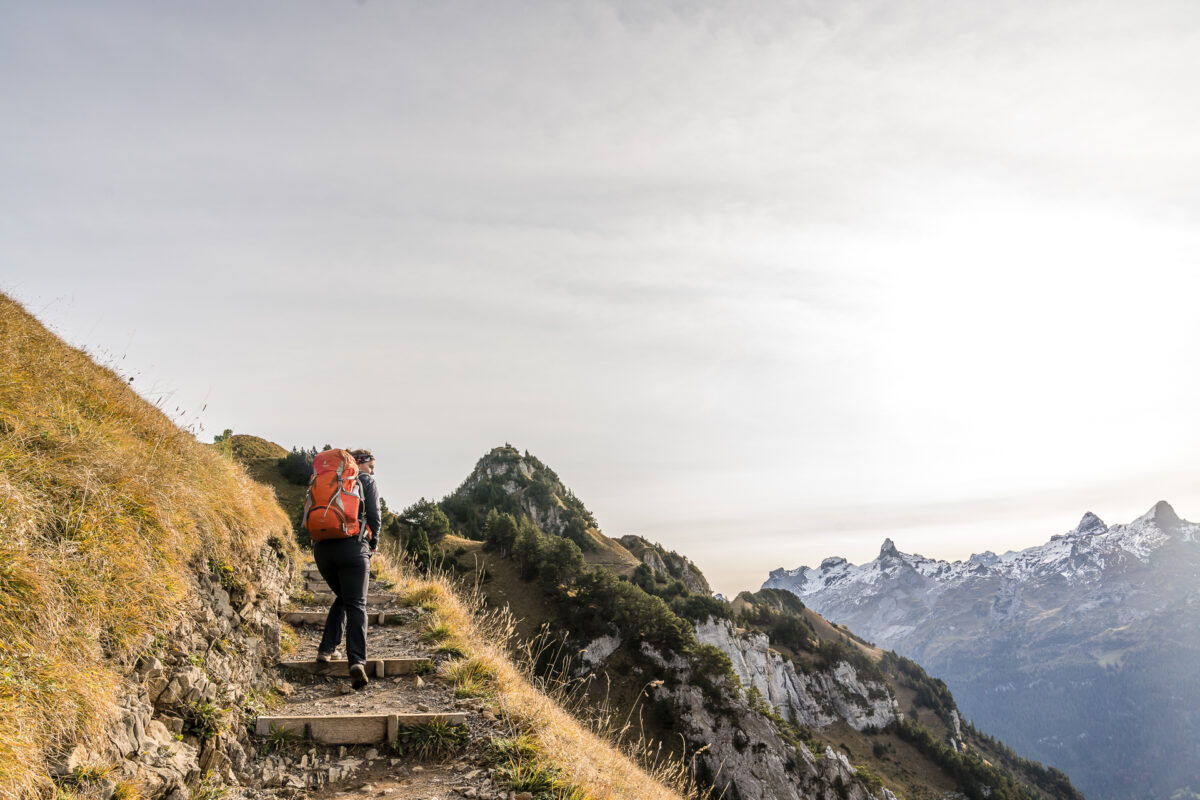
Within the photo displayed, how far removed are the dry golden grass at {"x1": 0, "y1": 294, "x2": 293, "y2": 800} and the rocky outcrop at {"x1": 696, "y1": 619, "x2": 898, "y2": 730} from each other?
3358 inches

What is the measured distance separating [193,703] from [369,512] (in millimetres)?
2706

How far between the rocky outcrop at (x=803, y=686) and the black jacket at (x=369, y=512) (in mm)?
84168

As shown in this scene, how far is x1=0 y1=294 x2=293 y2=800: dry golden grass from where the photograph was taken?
12.6 feet

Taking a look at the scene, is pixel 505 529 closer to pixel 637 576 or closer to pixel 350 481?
pixel 637 576

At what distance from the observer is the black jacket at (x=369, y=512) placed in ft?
24.6

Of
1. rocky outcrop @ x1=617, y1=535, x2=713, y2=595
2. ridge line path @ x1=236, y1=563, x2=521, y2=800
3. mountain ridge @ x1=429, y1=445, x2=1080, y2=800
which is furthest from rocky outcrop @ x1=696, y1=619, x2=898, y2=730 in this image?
ridge line path @ x1=236, y1=563, x2=521, y2=800

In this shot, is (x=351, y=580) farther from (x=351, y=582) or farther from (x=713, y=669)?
(x=713, y=669)

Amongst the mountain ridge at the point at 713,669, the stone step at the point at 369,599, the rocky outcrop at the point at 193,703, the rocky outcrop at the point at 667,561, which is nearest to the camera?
the rocky outcrop at the point at 193,703

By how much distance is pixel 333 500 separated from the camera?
7.04m

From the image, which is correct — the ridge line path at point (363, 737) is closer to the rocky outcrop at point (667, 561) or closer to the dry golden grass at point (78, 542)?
the dry golden grass at point (78, 542)

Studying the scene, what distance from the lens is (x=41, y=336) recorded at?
8.87 meters

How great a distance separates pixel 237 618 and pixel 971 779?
122622 mm

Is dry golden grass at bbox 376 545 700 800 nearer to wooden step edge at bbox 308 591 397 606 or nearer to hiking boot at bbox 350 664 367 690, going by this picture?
hiking boot at bbox 350 664 367 690

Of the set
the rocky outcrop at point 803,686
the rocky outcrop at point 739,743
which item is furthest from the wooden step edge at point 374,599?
the rocky outcrop at point 803,686
